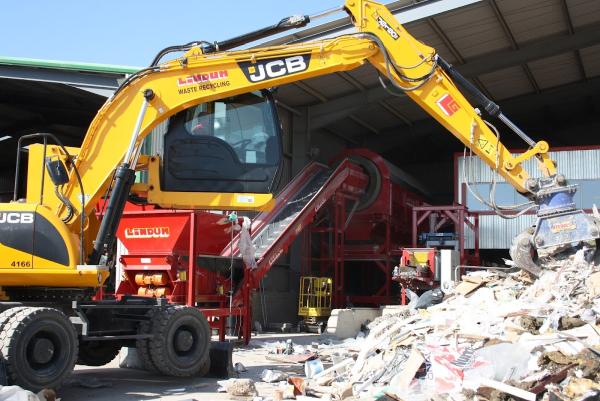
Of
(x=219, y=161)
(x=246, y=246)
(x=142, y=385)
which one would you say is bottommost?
(x=142, y=385)

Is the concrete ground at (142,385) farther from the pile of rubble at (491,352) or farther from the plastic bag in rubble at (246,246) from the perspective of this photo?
the plastic bag in rubble at (246,246)

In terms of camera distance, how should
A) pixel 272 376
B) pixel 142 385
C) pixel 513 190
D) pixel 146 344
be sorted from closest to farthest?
pixel 146 344 < pixel 142 385 < pixel 272 376 < pixel 513 190

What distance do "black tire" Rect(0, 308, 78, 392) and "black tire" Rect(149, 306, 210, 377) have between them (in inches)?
52.7

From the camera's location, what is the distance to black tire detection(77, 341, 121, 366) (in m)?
10.4

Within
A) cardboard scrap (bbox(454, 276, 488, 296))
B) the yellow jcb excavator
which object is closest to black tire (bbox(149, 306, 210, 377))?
the yellow jcb excavator

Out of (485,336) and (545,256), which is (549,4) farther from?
(485,336)

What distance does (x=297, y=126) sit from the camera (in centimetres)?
2272

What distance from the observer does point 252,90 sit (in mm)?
9703

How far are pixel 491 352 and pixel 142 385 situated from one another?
4.72m

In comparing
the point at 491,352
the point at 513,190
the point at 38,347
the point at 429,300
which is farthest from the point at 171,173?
the point at 513,190

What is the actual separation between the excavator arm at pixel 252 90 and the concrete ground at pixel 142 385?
1.72 meters

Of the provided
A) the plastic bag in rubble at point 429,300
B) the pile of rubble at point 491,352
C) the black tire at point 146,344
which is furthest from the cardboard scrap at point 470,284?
the black tire at point 146,344

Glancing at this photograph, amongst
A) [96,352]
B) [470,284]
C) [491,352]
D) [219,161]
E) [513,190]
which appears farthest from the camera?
[513,190]

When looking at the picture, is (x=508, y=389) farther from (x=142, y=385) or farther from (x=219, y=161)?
(x=142, y=385)
